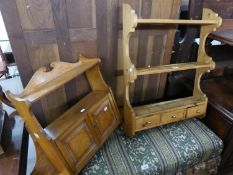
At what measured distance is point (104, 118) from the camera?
1.04m

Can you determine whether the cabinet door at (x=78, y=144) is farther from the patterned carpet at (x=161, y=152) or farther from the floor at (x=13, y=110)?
the floor at (x=13, y=110)

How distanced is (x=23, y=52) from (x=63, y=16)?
0.89ft

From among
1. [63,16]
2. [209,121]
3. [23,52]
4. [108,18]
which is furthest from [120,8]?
[209,121]

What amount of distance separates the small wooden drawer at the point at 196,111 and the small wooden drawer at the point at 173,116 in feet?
0.16

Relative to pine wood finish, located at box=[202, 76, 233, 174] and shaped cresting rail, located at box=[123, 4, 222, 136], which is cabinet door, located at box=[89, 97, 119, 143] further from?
pine wood finish, located at box=[202, 76, 233, 174]

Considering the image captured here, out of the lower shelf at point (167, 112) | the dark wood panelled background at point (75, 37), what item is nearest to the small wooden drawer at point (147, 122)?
the lower shelf at point (167, 112)

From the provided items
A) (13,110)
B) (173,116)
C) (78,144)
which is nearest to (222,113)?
(173,116)

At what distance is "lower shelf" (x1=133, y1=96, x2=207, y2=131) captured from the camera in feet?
3.51

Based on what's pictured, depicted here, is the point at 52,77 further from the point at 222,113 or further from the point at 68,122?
the point at 222,113

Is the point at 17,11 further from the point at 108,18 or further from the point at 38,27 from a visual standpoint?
the point at 108,18

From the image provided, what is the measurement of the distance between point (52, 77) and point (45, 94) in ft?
0.50

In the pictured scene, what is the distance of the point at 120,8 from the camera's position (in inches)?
37.0

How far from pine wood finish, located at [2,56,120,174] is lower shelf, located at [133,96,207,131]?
0.18m

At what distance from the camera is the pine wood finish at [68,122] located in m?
0.69
